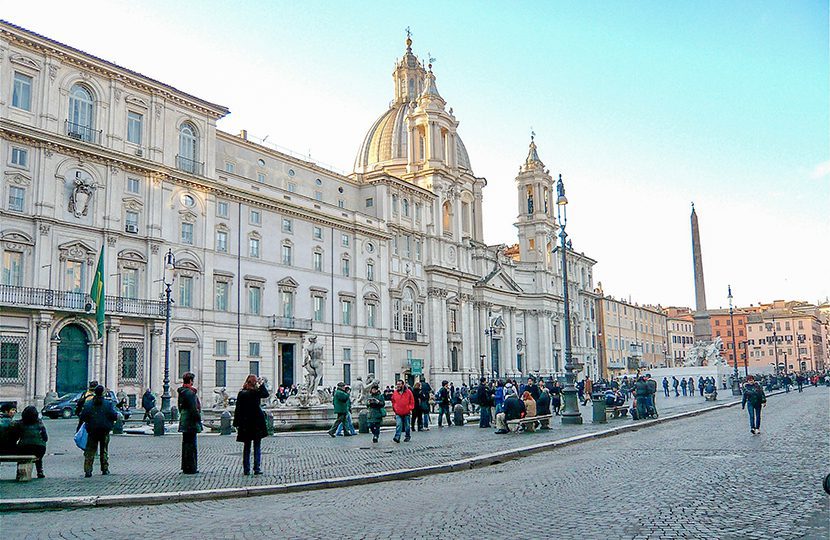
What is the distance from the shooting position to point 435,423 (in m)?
27.7

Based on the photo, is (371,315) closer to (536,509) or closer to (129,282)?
(129,282)

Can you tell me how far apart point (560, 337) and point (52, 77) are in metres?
64.0

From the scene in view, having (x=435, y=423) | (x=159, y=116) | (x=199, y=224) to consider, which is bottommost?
(x=435, y=423)

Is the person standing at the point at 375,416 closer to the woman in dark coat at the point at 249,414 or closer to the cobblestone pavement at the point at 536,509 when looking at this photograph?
the cobblestone pavement at the point at 536,509

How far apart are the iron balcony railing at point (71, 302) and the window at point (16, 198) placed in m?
3.55

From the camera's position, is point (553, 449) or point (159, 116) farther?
point (159, 116)

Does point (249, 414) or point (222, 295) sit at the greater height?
point (222, 295)

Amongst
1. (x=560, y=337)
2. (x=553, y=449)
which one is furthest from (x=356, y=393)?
(x=560, y=337)

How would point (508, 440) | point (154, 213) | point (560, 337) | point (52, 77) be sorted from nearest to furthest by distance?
point (508, 440)
point (52, 77)
point (154, 213)
point (560, 337)

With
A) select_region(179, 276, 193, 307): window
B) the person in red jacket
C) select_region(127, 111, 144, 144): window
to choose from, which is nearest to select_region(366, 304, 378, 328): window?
select_region(179, 276, 193, 307): window

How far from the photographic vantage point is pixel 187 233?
41875 mm

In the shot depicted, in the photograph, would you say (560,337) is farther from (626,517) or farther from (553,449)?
(626,517)

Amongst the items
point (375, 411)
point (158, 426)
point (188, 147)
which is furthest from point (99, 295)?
point (375, 411)

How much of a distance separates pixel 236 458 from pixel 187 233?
2826 cm
